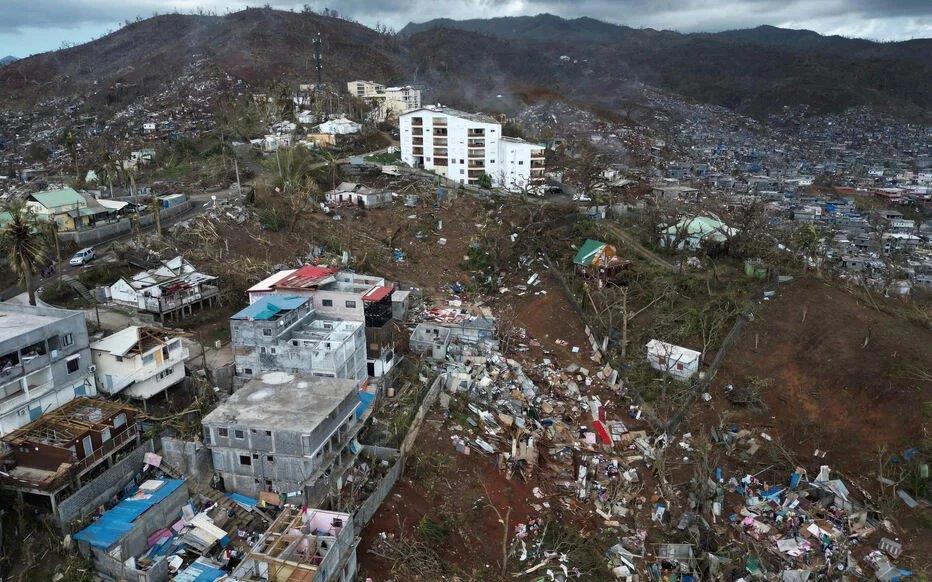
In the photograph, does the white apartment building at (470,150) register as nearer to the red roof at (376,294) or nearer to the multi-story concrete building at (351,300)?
the multi-story concrete building at (351,300)

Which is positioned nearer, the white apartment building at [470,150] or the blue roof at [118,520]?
the blue roof at [118,520]

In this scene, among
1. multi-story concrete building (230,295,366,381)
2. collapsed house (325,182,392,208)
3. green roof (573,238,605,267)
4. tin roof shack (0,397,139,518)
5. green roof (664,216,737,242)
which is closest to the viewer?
tin roof shack (0,397,139,518)

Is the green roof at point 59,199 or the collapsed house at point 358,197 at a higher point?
the green roof at point 59,199

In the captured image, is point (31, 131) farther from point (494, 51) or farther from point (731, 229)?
point (494, 51)

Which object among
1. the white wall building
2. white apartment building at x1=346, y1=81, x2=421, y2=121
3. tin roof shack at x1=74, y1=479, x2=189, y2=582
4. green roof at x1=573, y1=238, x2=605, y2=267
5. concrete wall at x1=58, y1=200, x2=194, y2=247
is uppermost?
white apartment building at x1=346, y1=81, x2=421, y2=121

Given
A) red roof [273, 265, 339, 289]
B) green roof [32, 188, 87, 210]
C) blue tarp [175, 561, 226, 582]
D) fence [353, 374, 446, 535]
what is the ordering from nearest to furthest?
blue tarp [175, 561, 226, 582]
fence [353, 374, 446, 535]
red roof [273, 265, 339, 289]
green roof [32, 188, 87, 210]

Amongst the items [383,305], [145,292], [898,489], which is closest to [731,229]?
[898,489]

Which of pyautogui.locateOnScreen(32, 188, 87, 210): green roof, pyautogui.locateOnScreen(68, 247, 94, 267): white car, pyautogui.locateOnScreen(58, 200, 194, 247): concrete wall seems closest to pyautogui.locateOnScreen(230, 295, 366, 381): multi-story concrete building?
pyautogui.locateOnScreen(68, 247, 94, 267): white car

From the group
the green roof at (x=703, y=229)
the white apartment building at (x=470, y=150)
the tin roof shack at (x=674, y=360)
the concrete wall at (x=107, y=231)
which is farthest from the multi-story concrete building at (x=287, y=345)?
the white apartment building at (x=470, y=150)

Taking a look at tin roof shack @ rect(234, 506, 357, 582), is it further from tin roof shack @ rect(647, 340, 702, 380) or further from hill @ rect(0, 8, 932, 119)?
hill @ rect(0, 8, 932, 119)
